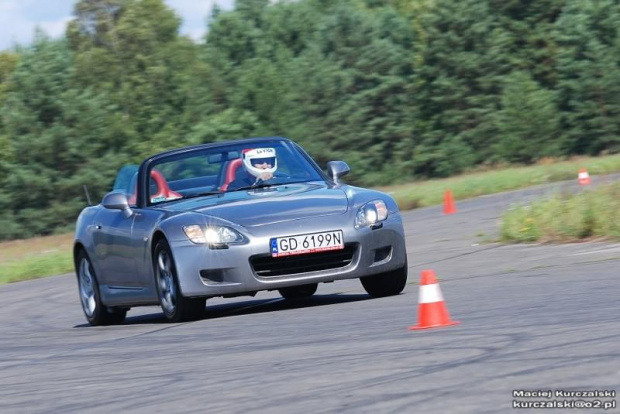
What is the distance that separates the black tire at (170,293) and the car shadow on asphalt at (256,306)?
205mm

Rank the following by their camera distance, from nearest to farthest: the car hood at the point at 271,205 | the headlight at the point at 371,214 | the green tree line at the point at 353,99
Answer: the car hood at the point at 271,205 < the headlight at the point at 371,214 < the green tree line at the point at 353,99

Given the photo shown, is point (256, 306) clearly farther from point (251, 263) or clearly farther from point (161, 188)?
point (251, 263)

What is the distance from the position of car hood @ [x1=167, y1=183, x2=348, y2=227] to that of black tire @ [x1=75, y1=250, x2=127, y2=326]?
5.23 feet

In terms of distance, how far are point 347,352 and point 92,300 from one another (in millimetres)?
5386

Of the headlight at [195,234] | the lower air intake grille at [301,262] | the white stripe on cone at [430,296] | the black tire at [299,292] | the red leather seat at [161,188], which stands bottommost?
the black tire at [299,292]

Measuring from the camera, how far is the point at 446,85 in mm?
68938

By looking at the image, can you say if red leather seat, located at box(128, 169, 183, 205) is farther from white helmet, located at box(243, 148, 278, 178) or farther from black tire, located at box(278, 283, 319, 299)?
black tire, located at box(278, 283, 319, 299)

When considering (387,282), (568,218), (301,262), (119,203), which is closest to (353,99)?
(568,218)

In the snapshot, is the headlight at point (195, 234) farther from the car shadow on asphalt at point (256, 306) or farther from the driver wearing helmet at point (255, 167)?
the driver wearing helmet at point (255, 167)

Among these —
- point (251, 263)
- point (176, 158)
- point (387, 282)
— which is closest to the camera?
point (251, 263)

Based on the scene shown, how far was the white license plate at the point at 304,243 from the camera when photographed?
9.65 m

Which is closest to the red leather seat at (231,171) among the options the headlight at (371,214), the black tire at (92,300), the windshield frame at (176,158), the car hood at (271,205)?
the windshield frame at (176,158)

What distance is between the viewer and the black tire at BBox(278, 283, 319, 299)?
11836mm

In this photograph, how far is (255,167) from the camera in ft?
36.3
